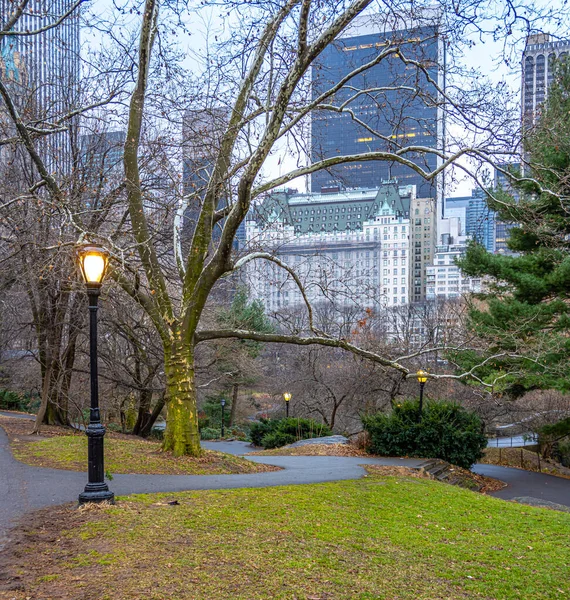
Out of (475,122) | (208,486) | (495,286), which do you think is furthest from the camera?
(495,286)

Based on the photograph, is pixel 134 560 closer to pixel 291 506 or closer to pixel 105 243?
pixel 291 506

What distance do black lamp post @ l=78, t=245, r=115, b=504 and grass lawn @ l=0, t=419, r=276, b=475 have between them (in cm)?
309

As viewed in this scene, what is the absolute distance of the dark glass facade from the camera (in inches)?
389

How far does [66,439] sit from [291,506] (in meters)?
7.86

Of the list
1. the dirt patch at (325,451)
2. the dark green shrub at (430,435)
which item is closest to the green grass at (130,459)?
the dirt patch at (325,451)

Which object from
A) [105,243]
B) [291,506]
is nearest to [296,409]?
[105,243]

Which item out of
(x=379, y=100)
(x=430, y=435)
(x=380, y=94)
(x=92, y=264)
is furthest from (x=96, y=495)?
(x=430, y=435)

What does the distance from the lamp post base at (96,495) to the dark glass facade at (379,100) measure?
24.6 feet

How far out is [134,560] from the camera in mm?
4895

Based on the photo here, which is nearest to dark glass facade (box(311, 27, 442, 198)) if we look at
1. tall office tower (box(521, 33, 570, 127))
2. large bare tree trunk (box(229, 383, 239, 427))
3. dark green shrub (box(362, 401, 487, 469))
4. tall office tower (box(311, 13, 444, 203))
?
tall office tower (box(311, 13, 444, 203))

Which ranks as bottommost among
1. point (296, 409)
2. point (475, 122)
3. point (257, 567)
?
point (296, 409)

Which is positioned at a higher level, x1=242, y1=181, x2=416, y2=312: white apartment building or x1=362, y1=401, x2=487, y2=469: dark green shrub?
x1=242, y1=181, x2=416, y2=312: white apartment building

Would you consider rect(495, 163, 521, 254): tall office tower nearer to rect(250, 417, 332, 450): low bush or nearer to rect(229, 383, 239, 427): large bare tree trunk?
rect(250, 417, 332, 450): low bush

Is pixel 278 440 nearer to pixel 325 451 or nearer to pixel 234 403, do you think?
pixel 325 451
